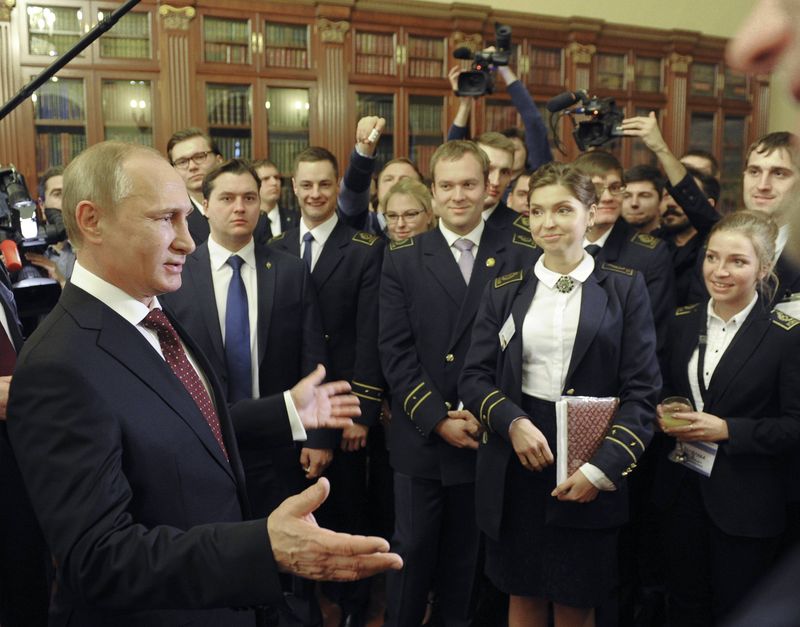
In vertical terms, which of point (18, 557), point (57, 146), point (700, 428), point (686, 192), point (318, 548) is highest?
point (57, 146)

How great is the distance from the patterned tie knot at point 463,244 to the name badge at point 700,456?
2.98ft

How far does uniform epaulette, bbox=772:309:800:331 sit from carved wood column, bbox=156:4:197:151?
452 centimetres

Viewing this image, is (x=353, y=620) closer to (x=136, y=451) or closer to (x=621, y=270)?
(x=621, y=270)

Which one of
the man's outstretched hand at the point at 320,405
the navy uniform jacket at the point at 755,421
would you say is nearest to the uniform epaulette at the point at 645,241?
the navy uniform jacket at the point at 755,421

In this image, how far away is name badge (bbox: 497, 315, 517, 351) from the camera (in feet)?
6.98

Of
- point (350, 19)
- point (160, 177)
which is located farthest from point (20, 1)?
point (160, 177)

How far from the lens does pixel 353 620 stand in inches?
106

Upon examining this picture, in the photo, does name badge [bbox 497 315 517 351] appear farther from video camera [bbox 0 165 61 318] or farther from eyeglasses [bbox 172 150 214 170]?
eyeglasses [bbox 172 150 214 170]

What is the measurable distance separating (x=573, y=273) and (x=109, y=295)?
1316mm

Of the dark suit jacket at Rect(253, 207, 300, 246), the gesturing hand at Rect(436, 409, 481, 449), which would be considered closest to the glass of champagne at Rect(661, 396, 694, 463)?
the gesturing hand at Rect(436, 409, 481, 449)

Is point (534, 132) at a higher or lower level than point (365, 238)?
higher

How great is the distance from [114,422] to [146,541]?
0.58 feet

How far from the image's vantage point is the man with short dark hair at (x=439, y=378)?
2393 mm

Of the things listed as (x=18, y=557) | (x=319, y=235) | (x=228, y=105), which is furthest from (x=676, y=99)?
(x=18, y=557)
